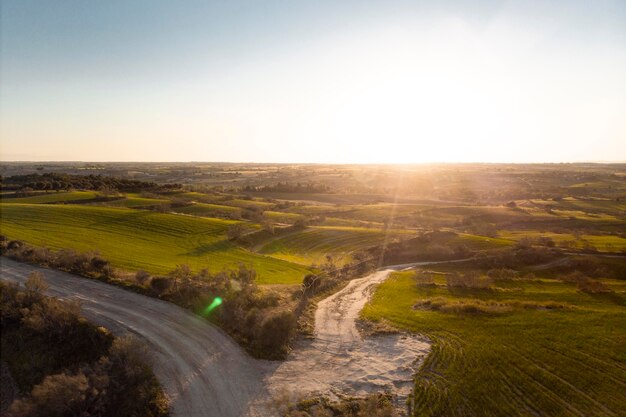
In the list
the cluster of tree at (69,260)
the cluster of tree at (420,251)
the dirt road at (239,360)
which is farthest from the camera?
the cluster of tree at (420,251)

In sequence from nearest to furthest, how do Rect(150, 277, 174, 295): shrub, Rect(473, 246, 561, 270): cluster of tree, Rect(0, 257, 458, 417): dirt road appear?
1. Rect(0, 257, 458, 417): dirt road
2. Rect(150, 277, 174, 295): shrub
3. Rect(473, 246, 561, 270): cluster of tree

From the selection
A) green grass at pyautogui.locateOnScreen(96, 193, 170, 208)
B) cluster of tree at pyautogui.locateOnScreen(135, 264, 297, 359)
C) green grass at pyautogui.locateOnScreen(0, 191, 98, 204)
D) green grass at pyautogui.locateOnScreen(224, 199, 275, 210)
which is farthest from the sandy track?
green grass at pyautogui.locateOnScreen(224, 199, 275, 210)

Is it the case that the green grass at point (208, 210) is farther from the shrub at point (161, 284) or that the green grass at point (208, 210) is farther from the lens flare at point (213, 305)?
the lens flare at point (213, 305)

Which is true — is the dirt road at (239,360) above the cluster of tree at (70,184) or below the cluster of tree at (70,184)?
below

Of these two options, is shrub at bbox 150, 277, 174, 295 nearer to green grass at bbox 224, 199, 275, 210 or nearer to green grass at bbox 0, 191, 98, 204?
green grass at bbox 224, 199, 275, 210

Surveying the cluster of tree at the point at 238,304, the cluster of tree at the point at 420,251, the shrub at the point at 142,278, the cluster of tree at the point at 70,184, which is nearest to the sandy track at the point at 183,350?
the cluster of tree at the point at 238,304

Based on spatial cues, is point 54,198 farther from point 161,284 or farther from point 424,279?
point 424,279

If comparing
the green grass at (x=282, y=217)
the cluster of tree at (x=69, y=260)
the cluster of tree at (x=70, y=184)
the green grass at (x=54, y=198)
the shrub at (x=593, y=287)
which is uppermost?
the cluster of tree at (x=70, y=184)

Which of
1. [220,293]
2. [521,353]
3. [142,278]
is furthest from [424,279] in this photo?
[142,278]
